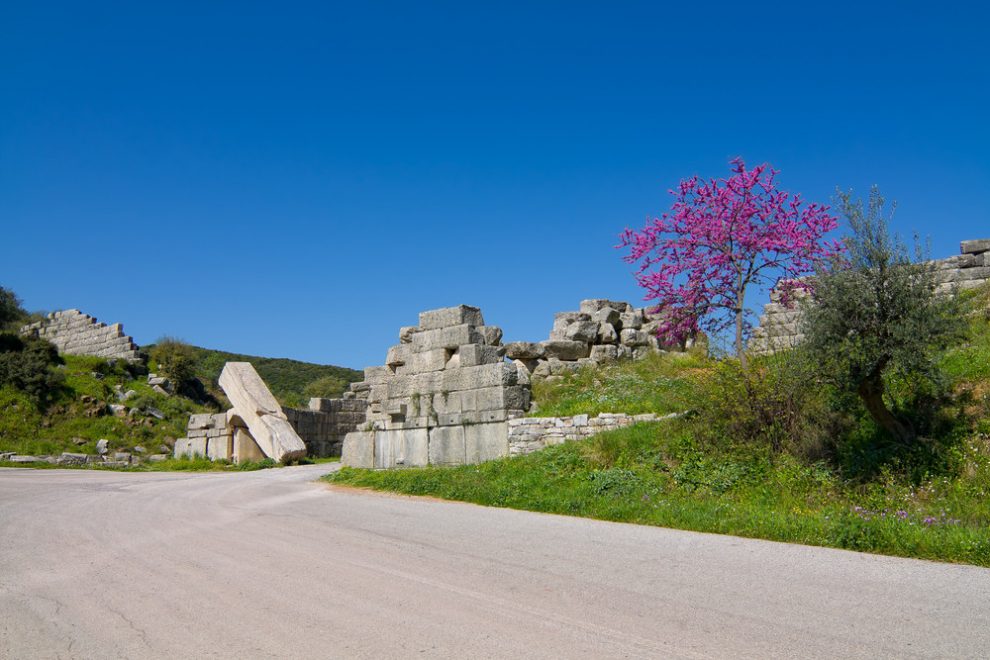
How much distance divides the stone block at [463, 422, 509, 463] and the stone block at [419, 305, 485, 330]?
242 centimetres

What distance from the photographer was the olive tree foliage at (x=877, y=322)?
9180 millimetres

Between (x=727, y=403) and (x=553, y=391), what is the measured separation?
4953 millimetres

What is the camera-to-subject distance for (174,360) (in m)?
32.9

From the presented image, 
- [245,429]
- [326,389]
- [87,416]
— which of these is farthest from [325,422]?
[326,389]

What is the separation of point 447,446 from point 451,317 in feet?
9.37

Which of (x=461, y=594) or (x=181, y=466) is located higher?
(x=181, y=466)

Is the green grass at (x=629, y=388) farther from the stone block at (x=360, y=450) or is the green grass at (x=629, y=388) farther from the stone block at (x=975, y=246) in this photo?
the stone block at (x=975, y=246)

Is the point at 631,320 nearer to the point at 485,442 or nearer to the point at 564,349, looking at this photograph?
the point at 564,349

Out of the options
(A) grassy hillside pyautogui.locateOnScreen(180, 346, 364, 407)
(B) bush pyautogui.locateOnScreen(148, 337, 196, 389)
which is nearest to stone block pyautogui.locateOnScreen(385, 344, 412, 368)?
(B) bush pyautogui.locateOnScreen(148, 337, 196, 389)

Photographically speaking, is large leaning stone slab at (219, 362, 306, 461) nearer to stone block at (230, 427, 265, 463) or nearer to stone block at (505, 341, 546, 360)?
stone block at (230, 427, 265, 463)

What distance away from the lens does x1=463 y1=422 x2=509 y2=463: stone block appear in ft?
49.4

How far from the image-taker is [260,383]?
953 inches

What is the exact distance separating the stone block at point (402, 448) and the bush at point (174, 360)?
18.8 meters

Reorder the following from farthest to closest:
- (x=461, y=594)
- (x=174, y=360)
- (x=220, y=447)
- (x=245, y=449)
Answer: (x=174, y=360) < (x=220, y=447) < (x=245, y=449) < (x=461, y=594)
